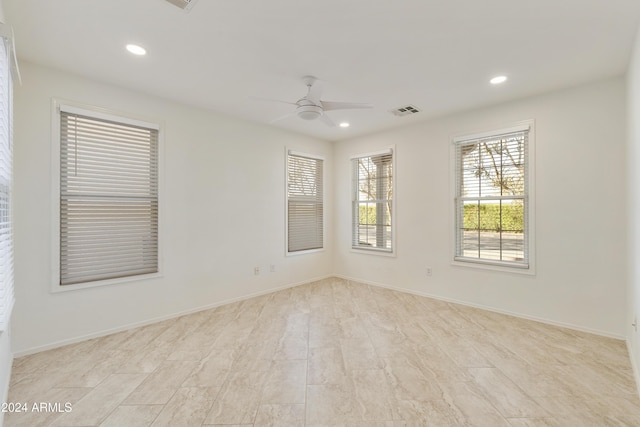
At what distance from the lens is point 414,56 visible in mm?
2693

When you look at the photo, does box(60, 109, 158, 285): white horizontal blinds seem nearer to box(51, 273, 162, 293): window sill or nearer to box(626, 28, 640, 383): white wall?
box(51, 273, 162, 293): window sill

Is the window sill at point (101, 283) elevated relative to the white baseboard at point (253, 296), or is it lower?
elevated

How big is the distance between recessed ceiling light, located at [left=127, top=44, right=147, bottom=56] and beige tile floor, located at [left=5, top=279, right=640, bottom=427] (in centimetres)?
271

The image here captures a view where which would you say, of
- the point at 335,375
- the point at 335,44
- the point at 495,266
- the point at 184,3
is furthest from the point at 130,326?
the point at 495,266

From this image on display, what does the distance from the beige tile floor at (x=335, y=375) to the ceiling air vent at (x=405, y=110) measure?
2734 millimetres

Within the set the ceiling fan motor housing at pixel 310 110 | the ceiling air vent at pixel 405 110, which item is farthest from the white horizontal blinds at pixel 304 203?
the ceiling fan motor housing at pixel 310 110

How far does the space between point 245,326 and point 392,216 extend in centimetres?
290

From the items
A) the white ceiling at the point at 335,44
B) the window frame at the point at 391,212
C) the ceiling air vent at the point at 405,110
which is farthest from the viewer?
the window frame at the point at 391,212

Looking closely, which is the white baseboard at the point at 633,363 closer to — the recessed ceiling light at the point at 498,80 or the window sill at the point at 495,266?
the window sill at the point at 495,266

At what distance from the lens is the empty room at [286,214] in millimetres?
2094

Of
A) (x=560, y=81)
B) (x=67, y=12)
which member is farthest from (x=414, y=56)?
(x=67, y=12)

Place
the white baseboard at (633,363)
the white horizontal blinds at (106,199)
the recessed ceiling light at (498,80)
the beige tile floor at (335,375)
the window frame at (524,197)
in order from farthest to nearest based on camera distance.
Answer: the window frame at (524,197), the recessed ceiling light at (498,80), the white horizontal blinds at (106,199), the white baseboard at (633,363), the beige tile floor at (335,375)

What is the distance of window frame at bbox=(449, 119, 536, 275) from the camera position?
362 cm

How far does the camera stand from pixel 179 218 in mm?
3777
